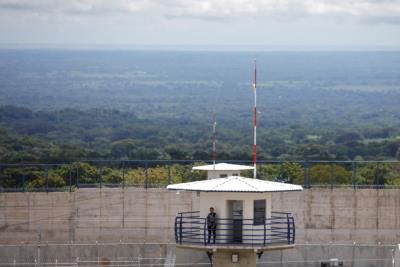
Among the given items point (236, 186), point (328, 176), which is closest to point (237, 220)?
point (236, 186)

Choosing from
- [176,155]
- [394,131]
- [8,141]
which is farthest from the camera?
[394,131]

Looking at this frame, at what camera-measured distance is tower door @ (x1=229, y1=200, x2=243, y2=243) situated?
3541 centimetres

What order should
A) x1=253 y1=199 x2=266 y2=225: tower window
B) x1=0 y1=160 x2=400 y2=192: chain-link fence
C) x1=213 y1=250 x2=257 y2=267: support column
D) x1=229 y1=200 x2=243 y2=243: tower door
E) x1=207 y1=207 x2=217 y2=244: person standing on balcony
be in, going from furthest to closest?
x1=0 y1=160 x2=400 y2=192: chain-link fence < x1=213 y1=250 x2=257 y2=267: support column < x1=253 y1=199 x2=266 y2=225: tower window < x1=229 y1=200 x2=243 y2=243: tower door < x1=207 y1=207 x2=217 y2=244: person standing on balcony

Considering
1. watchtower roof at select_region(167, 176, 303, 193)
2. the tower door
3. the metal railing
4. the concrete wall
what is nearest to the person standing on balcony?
the metal railing

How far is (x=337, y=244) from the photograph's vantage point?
51.9 metres

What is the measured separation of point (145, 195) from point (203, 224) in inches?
706

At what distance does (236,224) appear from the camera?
116ft

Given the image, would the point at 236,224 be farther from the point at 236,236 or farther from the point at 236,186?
the point at 236,186

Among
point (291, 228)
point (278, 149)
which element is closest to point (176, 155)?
point (278, 149)

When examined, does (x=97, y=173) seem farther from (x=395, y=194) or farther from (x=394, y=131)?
(x=394, y=131)

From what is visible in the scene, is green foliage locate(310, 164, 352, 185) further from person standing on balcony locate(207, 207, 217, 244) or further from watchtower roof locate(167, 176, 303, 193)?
person standing on balcony locate(207, 207, 217, 244)

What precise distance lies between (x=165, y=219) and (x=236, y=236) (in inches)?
700

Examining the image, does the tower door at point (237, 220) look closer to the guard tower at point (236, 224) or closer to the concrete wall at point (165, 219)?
the guard tower at point (236, 224)

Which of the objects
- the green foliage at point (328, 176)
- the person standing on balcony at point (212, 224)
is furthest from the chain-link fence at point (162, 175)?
the person standing on balcony at point (212, 224)
